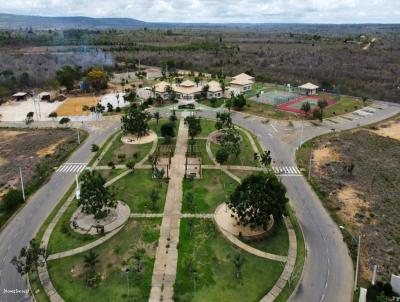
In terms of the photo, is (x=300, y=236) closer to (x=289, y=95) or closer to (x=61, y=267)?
(x=61, y=267)

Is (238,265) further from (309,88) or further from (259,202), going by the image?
(309,88)

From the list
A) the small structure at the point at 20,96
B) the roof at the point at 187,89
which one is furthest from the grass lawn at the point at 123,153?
the small structure at the point at 20,96

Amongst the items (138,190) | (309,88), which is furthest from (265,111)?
(138,190)

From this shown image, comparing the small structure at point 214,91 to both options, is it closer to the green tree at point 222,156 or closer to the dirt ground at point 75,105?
the dirt ground at point 75,105

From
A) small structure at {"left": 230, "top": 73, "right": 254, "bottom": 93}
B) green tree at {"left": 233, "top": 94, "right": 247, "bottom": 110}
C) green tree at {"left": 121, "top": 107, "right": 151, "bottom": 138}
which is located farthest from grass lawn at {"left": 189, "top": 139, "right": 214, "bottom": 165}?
small structure at {"left": 230, "top": 73, "right": 254, "bottom": 93}

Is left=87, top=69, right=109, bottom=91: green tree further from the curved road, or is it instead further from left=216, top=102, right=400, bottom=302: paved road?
left=216, top=102, right=400, bottom=302: paved road

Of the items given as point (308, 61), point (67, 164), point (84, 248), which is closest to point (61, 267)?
point (84, 248)
